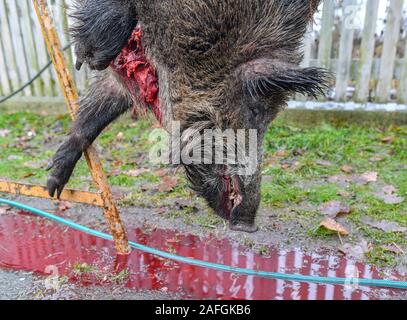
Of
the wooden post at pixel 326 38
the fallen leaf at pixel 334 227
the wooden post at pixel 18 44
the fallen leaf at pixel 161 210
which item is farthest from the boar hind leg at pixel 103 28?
the wooden post at pixel 18 44

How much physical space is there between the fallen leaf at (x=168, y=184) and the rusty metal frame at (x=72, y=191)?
1034 millimetres

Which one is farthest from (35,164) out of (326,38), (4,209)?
(326,38)

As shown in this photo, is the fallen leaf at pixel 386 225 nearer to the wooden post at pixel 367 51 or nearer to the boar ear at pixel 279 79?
the boar ear at pixel 279 79

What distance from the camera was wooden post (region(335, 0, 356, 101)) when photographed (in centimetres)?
545

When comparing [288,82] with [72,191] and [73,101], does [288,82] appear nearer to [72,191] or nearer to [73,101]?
[73,101]

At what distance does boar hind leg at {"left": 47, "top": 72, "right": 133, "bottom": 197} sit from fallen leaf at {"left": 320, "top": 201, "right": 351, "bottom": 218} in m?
1.72

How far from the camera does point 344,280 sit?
264cm

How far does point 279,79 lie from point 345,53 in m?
3.82

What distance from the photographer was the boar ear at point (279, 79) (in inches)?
81.1

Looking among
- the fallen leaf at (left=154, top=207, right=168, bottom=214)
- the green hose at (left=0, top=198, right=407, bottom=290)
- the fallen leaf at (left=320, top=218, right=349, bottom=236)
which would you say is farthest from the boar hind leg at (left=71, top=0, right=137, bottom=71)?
the fallen leaf at (left=320, top=218, right=349, bottom=236)

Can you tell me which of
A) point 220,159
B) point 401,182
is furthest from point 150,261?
point 401,182

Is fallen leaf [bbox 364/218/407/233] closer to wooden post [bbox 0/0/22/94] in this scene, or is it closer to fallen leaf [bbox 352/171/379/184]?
fallen leaf [bbox 352/171/379/184]

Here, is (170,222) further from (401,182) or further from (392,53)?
(392,53)
